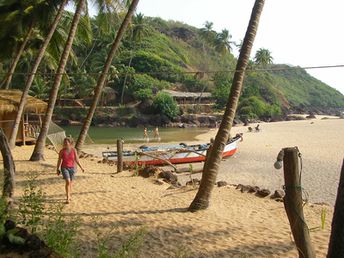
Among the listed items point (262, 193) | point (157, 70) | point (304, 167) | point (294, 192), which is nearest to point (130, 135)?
point (304, 167)

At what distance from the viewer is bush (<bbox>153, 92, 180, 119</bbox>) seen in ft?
159

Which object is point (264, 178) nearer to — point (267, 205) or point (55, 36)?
point (267, 205)

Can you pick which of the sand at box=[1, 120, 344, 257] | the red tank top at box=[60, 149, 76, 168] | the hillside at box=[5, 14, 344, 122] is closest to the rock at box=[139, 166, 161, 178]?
the sand at box=[1, 120, 344, 257]

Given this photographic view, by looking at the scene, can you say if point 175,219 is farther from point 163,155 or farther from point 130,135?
point 130,135

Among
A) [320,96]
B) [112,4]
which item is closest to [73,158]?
[112,4]

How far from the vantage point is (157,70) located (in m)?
59.6

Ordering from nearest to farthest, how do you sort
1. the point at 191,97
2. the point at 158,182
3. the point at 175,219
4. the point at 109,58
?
the point at 175,219 < the point at 158,182 < the point at 109,58 < the point at 191,97

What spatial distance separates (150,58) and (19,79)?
2097cm

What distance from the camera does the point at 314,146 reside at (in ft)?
84.7

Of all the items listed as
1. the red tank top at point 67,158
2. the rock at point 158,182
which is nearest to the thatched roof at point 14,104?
the rock at point 158,182

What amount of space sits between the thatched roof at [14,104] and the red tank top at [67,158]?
10.1 m

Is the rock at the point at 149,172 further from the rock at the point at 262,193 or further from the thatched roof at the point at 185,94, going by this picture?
the thatched roof at the point at 185,94

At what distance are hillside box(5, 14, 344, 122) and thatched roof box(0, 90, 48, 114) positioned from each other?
1318 cm

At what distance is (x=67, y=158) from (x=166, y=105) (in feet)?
135
